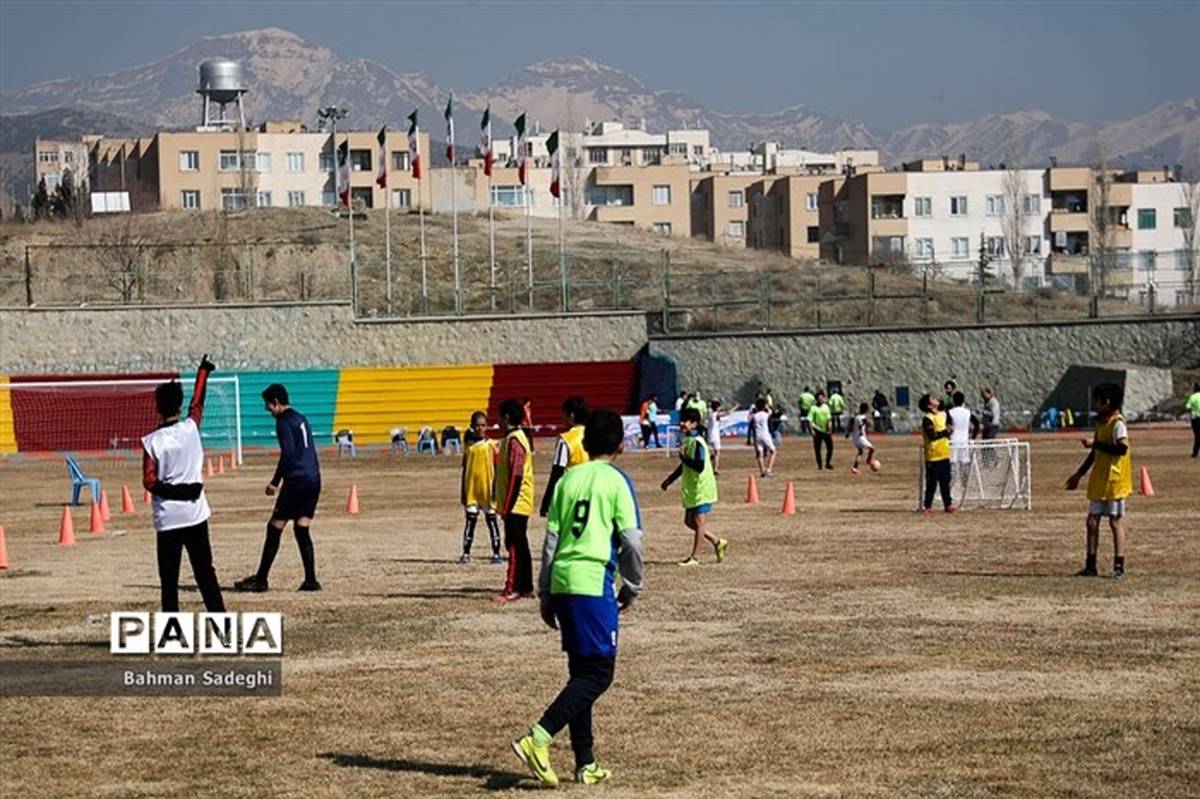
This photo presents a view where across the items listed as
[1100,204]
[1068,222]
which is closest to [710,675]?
[1100,204]

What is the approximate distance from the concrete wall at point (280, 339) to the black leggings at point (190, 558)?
55205 mm

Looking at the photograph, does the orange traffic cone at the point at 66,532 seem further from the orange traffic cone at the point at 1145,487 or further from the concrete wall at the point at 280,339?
the concrete wall at the point at 280,339

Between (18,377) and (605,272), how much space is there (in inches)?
986

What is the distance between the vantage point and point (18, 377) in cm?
6806

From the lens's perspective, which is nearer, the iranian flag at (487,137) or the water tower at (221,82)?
the iranian flag at (487,137)

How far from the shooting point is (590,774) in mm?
10797

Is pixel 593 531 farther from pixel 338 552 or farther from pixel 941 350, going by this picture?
pixel 941 350

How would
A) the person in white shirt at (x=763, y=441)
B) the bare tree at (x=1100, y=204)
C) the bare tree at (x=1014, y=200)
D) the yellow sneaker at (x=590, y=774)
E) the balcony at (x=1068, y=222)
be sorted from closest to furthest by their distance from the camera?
1. the yellow sneaker at (x=590, y=774)
2. the person in white shirt at (x=763, y=441)
3. the bare tree at (x=1100, y=204)
4. the bare tree at (x=1014, y=200)
5. the balcony at (x=1068, y=222)

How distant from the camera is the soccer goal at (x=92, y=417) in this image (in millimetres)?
60812

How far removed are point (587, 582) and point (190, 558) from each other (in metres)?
6.16

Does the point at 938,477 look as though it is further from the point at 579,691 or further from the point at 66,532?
the point at 579,691

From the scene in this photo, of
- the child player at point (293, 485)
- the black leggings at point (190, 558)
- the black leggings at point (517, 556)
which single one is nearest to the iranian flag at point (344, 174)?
the child player at point (293, 485)

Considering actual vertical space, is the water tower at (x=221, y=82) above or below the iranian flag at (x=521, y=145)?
above

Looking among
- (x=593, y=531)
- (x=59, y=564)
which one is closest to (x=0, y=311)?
(x=59, y=564)
